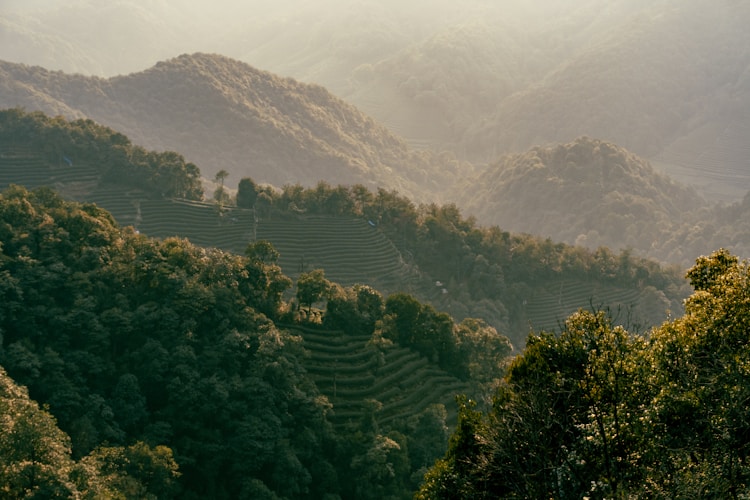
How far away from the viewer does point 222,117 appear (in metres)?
148

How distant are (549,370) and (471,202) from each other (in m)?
143

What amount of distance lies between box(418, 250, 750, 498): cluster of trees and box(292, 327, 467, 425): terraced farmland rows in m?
19.3

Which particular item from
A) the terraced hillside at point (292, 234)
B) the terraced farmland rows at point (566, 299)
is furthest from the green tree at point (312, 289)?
the terraced farmland rows at point (566, 299)

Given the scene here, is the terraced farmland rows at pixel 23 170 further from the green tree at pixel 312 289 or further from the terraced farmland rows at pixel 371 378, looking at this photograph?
the terraced farmland rows at pixel 371 378

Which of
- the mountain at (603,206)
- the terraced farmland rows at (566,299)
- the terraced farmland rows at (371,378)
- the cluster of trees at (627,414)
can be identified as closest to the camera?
the cluster of trees at (627,414)

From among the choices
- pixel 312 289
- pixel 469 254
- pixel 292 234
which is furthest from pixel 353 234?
pixel 312 289

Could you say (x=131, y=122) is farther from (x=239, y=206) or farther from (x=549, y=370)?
(x=549, y=370)

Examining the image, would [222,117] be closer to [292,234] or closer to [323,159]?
[323,159]

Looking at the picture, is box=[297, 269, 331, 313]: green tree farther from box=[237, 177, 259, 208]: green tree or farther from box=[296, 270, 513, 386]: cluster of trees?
box=[237, 177, 259, 208]: green tree

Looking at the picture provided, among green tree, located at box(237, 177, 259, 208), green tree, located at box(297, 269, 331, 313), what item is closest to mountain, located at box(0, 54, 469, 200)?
green tree, located at box(237, 177, 259, 208)

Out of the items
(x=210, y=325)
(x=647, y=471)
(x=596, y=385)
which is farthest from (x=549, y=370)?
(x=210, y=325)

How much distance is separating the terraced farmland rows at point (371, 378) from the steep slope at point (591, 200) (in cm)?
9973

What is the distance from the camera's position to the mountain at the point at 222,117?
141 metres

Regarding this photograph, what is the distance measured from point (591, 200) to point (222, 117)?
74.6 metres
